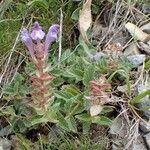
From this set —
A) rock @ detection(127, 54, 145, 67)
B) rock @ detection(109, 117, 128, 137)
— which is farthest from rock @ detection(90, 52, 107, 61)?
rock @ detection(109, 117, 128, 137)

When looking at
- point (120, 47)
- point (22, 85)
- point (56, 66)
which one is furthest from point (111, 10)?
point (22, 85)

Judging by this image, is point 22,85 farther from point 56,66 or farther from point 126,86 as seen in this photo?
point 126,86

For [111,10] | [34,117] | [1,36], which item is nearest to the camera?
[34,117]

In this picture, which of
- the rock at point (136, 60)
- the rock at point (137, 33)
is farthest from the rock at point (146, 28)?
the rock at point (136, 60)

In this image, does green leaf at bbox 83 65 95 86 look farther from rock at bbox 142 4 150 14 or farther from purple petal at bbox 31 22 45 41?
rock at bbox 142 4 150 14

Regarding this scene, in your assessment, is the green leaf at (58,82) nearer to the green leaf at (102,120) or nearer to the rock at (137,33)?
the green leaf at (102,120)

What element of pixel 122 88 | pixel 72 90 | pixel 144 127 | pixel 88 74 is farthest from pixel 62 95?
pixel 144 127

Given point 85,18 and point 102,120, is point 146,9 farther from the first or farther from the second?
point 102,120
